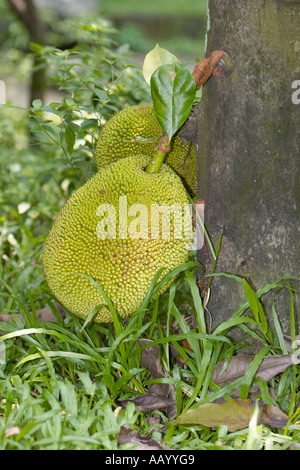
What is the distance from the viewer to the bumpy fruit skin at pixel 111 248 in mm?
1057

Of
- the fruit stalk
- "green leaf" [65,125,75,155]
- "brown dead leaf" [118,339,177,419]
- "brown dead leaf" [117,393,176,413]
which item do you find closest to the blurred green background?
"green leaf" [65,125,75,155]

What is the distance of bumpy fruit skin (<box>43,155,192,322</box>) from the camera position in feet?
3.47

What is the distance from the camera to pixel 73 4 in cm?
657

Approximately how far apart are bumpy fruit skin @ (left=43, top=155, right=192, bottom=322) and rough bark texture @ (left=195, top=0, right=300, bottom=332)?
0.09 m

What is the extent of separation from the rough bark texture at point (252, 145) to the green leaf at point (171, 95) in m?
0.05

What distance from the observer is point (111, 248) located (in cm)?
106

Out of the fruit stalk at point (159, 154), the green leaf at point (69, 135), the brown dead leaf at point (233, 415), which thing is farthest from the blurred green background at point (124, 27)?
the brown dead leaf at point (233, 415)

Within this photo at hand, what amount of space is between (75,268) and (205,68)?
1.56 feet

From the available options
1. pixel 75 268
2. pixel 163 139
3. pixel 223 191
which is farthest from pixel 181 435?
pixel 163 139

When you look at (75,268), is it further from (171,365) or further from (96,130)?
(96,130)

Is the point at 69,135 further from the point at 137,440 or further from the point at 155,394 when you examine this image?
the point at 137,440

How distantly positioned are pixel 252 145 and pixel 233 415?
51cm

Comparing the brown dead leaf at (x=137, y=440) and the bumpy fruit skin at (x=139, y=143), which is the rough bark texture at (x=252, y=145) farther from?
the brown dead leaf at (x=137, y=440)

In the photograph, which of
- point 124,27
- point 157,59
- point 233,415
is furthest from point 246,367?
point 124,27
